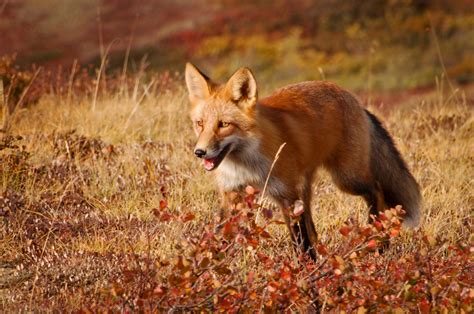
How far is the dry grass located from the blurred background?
50.4 ft

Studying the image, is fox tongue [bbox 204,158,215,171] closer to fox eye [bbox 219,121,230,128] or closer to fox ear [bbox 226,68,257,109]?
fox eye [bbox 219,121,230,128]

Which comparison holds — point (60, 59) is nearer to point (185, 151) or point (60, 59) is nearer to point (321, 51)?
point (321, 51)

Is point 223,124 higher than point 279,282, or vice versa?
point 223,124

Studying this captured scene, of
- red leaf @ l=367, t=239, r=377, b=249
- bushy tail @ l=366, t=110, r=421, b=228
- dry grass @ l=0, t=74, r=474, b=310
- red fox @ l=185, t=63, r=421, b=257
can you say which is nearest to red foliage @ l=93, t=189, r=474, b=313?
red leaf @ l=367, t=239, r=377, b=249

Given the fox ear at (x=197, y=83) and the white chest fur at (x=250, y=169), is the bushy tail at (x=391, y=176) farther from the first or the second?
the fox ear at (x=197, y=83)

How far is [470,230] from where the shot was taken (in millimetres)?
5734

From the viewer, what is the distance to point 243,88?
197 inches

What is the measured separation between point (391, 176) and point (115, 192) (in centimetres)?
226

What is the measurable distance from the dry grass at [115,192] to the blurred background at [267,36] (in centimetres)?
1538

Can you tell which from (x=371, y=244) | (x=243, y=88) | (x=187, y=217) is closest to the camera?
(x=187, y=217)

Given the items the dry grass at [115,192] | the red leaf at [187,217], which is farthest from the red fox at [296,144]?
the red leaf at [187,217]

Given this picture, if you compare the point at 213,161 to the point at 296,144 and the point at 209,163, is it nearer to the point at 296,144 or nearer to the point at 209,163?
the point at 209,163

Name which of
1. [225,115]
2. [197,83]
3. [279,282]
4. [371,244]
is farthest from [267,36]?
[279,282]

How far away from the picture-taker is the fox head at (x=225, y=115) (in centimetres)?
477
